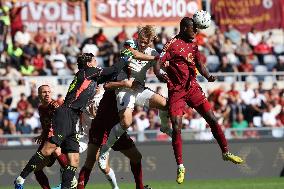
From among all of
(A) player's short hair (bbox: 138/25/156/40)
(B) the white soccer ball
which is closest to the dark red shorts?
(A) player's short hair (bbox: 138/25/156/40)

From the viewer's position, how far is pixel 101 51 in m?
28.0

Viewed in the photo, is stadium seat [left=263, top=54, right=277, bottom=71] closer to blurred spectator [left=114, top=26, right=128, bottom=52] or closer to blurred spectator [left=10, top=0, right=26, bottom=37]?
blurred spectator [left=114, top=26, right=128, bottom=52]

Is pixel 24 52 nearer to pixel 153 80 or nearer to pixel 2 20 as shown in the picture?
pixel 2 20

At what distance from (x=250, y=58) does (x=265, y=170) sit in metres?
6.68

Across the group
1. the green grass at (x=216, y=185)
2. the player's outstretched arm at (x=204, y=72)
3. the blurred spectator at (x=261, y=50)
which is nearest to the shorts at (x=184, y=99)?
the player's outstretched arm at (x=204, y=72)

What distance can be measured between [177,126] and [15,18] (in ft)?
42.2

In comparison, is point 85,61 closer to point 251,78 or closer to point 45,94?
point 45,94

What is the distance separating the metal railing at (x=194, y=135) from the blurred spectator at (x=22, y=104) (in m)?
2.34

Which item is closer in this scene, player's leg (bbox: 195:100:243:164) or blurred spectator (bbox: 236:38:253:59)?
player's leg (bbox: 195:100:243:164)

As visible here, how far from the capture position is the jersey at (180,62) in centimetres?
1638

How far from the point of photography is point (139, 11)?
3064cm

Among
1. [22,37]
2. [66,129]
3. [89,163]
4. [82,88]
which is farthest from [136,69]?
[22,37]

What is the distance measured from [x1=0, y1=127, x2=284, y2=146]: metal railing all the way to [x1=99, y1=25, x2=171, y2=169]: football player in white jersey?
6.03m

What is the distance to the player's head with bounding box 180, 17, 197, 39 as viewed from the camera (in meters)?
16.3
